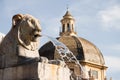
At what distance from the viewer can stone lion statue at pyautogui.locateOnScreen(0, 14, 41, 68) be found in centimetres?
A: 898

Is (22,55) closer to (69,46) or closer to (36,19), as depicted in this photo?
(36,19)

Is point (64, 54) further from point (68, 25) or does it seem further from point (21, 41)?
point (21, 41)

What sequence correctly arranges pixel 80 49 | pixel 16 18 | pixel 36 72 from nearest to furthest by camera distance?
pixel 36 72 → pixel 16 18 → pixel 80 49

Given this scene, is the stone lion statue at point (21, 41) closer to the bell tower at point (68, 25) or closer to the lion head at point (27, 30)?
the lion head at point (27, 30)

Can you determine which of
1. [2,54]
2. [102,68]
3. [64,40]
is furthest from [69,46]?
[2,54]

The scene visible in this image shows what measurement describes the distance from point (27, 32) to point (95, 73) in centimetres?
5662

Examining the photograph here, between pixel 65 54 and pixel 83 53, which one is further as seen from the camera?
pixel 83 53

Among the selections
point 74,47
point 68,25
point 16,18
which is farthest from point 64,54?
point 16,18

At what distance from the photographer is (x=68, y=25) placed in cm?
7206

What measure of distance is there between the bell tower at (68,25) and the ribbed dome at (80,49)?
3.79m

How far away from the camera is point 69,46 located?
6350 cm

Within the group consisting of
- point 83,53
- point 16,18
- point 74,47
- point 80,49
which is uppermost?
point 74,47

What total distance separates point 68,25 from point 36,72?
63948 millimetres

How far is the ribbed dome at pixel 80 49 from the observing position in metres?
61.6
